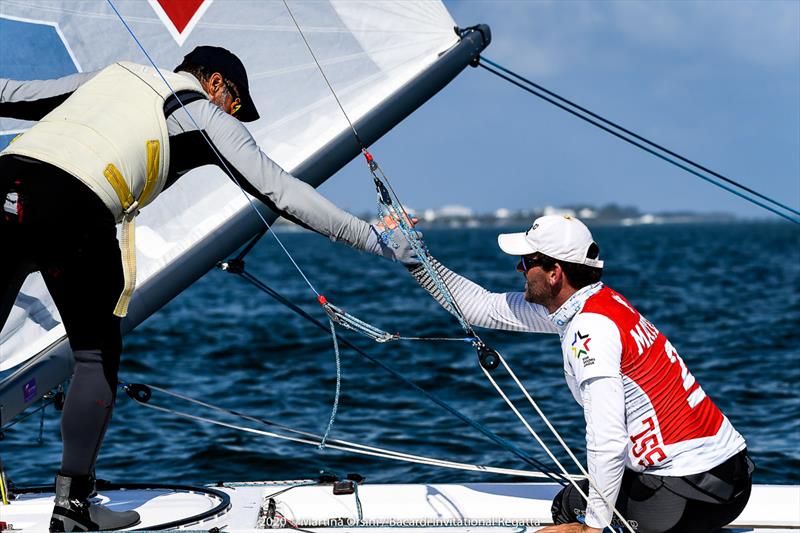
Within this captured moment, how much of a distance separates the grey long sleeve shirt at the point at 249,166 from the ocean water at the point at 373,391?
2.01m

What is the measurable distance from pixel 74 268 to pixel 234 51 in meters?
1.55

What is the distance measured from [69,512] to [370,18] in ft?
7.30

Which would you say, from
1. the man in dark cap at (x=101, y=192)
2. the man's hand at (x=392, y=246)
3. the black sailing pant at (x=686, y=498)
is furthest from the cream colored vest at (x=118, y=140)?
the black sailing pant at (x=686, y=498)

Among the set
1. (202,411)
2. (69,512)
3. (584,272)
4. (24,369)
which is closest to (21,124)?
(24,369)

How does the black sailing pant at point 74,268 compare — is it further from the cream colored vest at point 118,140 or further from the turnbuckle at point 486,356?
the turnbuckle at point 486,356

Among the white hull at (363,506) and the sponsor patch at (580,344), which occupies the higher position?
the sponsor patch at (580,344)

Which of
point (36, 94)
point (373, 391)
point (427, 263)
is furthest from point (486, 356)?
point (373, 391)

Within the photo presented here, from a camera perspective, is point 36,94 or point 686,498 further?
point 36,94

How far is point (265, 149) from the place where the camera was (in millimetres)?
4148

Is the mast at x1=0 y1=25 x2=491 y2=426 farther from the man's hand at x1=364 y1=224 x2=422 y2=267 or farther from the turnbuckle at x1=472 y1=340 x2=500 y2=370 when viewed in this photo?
the turnbuckle at x1=472 y1=340 x2=500 y2=370

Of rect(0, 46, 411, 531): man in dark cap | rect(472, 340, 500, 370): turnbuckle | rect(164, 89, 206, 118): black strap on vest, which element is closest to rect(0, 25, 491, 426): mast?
rect(0, 46, 411, 531): man in dark cap

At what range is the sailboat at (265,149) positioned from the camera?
3.77 meters

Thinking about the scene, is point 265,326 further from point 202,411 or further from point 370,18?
point 370,18

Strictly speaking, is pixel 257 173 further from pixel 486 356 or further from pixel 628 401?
pixel 628 401
